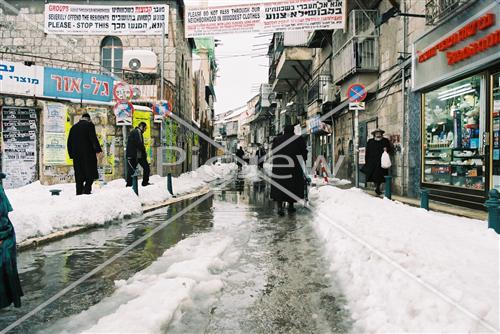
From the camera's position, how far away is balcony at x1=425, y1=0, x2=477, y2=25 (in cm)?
888

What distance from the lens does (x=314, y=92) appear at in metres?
26.2

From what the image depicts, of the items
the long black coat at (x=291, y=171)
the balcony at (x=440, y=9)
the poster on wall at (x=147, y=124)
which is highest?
the balcony at (x=440, y=9)

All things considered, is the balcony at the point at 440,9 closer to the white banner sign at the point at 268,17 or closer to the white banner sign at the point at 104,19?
the white banner sign at the point at 268,17

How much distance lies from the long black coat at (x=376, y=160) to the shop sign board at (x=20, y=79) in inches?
468

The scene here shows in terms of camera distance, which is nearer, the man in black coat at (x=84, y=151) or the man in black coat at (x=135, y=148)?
the man in black coat at (x=84, y=151)

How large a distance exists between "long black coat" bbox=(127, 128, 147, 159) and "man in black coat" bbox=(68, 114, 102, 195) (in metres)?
2.41

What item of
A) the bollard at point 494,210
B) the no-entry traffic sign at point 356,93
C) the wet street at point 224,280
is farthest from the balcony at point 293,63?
the bollard at point 494,210

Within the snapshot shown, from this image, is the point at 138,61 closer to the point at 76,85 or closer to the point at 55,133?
the point at 76,85

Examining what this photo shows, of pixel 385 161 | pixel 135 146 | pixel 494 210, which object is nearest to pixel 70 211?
pixel 135 146

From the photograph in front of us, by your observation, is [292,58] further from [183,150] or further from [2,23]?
[2,23]

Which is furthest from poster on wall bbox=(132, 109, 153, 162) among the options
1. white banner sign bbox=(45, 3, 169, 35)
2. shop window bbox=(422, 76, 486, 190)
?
shop window bbox=(422, 76, 486, 190)

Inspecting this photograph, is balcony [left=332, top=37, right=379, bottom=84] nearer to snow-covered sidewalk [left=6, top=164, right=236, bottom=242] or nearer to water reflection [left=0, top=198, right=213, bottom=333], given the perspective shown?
snow-covered sidewalk [left=6, top=164, right=236, bottom=242]

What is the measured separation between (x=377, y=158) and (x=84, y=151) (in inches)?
333

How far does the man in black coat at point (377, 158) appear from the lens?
12481mm
